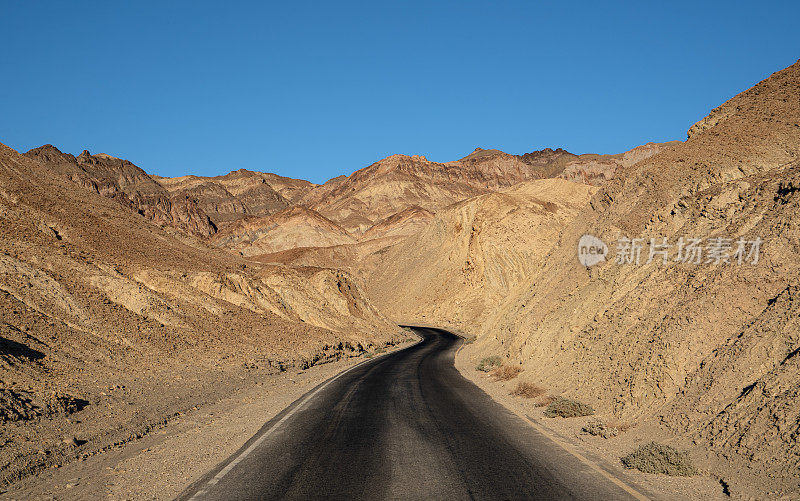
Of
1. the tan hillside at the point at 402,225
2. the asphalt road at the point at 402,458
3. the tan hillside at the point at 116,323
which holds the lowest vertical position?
the asphalt road at the point at 402,458

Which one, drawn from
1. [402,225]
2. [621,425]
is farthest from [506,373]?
[402,225]

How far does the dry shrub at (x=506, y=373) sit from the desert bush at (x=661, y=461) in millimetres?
9208

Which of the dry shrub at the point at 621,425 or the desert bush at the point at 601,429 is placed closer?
the desert bush at the point at 601,429

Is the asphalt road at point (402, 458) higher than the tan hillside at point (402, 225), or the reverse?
the tan hillside at point (402, 225)

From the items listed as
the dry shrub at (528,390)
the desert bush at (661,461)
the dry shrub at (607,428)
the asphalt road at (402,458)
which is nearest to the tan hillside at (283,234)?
the dry shrub at (528,390)

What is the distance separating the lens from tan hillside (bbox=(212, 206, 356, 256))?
122188 mm

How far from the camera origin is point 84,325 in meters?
17.8

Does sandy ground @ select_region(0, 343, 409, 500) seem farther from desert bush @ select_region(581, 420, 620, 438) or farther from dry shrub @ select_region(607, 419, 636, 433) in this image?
dry shrub @ select_region(607, 419, 636, 433)

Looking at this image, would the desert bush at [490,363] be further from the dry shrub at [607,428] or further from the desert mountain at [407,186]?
the desert mountain at [407,186]

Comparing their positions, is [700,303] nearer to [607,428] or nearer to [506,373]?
[607,428]

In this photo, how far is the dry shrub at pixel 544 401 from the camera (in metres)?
12.4

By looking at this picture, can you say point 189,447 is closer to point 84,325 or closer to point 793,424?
point 793,424

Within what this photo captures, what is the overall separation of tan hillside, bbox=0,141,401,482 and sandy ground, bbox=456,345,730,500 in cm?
779

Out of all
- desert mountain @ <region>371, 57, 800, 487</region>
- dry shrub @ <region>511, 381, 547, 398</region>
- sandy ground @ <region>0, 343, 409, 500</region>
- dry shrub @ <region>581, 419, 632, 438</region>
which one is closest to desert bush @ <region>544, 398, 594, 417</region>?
desert mountain @ <region>371, 57, 800, 487</region>
